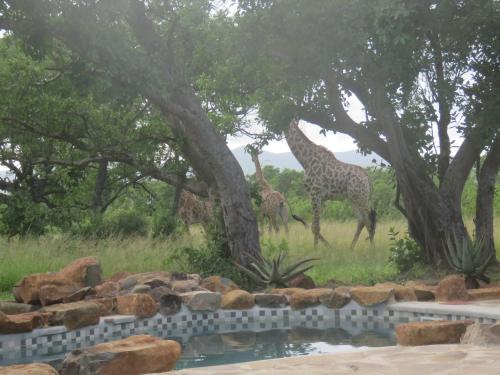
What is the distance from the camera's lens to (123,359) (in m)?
4.99

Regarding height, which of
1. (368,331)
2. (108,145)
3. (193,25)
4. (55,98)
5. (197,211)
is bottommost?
(368,331)

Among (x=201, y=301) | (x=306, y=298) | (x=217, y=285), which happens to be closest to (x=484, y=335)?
(x=306, y=298)

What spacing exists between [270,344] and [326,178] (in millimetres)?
8309

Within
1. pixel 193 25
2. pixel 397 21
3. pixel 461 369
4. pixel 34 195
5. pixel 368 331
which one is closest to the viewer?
pixel 461 369

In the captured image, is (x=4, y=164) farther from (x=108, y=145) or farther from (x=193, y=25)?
(x=193, y=25)

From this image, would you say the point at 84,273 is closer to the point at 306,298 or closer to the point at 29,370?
the point at 306,298

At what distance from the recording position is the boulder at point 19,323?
6.74 meters

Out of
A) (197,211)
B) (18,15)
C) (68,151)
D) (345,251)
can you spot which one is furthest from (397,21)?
(68,151)

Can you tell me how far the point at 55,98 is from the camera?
13812 mm

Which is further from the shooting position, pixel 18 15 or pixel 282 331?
pixel 18 15

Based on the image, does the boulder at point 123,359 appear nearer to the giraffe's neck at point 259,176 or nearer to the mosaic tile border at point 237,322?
the mosaic tile border at point 237,322

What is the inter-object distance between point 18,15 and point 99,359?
225 inches

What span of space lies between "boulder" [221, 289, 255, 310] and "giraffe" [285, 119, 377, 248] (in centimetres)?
701

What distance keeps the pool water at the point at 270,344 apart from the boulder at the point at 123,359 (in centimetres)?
99
